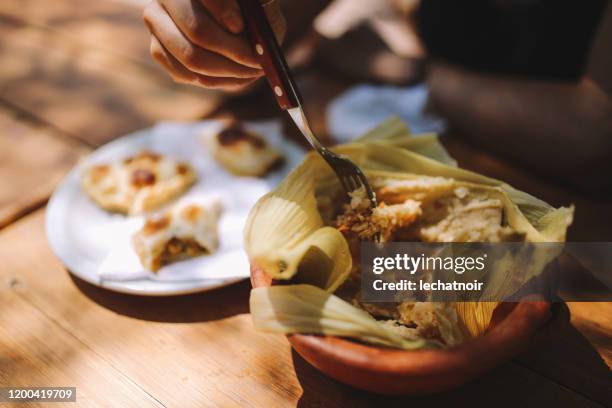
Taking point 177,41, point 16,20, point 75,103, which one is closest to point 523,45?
point 177,41

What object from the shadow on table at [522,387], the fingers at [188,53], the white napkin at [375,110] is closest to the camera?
the shadow on table at [522,387]

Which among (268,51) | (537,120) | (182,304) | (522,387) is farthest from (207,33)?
(537,120)

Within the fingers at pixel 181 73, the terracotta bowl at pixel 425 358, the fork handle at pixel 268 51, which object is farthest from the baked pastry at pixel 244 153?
the terracotta bowl at pixel 425 358

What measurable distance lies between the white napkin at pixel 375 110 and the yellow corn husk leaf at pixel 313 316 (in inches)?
31.6

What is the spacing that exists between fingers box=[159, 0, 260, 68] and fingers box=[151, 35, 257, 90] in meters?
0.09

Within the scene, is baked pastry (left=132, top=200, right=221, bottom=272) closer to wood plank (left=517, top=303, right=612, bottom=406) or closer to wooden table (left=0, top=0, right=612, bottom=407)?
wooden table (left=0, top=0, right=612, bottom=407)

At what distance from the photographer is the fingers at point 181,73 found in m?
1.01

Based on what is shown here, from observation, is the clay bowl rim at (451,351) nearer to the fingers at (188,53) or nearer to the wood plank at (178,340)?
the wood plank at (178,340)

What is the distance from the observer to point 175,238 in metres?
1.17

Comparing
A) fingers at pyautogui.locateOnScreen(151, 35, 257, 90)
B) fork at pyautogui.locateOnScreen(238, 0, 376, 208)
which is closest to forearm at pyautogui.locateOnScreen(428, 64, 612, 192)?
fork at pyautogui.locateOnScreen(238, 0, 376, 208)

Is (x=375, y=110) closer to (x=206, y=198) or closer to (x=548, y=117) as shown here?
(x=548, y=117)

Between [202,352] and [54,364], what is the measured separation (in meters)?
0.28

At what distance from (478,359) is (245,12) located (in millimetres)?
649

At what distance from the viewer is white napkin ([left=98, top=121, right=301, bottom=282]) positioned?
1.08 meters
